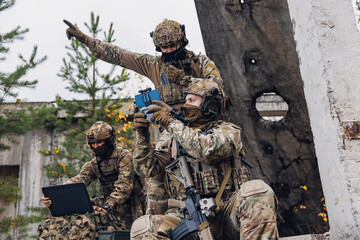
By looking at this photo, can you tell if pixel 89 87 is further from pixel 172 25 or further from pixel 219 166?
pixel 219 166

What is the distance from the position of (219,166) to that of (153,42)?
1.63m

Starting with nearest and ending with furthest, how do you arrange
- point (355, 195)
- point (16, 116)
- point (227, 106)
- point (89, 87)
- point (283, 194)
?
point (355, 195), point (227, 106), point (283, 194), point (16, 116), point (89, 87)

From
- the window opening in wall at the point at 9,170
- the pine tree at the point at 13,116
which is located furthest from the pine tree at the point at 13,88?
the window opening in wall at the point at 9,170

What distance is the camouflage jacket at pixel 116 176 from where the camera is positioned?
14.7 feet

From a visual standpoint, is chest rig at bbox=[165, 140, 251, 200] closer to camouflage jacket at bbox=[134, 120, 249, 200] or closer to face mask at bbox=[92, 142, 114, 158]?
camouflage jacket at bbox=[134, 120, 249, 200]

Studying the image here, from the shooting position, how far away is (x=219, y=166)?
2.91 m

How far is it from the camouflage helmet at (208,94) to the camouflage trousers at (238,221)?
26.0 inches

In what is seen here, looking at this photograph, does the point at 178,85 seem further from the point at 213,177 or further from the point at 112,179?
the point at 112,179

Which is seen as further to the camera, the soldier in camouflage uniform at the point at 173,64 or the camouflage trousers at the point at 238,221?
the soldier in camouflage uniform at the point at 173,64

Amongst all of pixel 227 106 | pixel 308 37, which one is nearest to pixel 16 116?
pixel 227 106

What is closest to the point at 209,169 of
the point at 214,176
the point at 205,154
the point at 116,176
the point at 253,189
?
the point at 214,176

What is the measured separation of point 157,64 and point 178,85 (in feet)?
1.17

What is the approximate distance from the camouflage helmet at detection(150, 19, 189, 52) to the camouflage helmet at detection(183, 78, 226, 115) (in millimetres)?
921

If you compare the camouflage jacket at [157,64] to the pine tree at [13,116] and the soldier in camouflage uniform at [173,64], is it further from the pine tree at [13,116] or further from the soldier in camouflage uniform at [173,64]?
the pine tree at [13,116]
